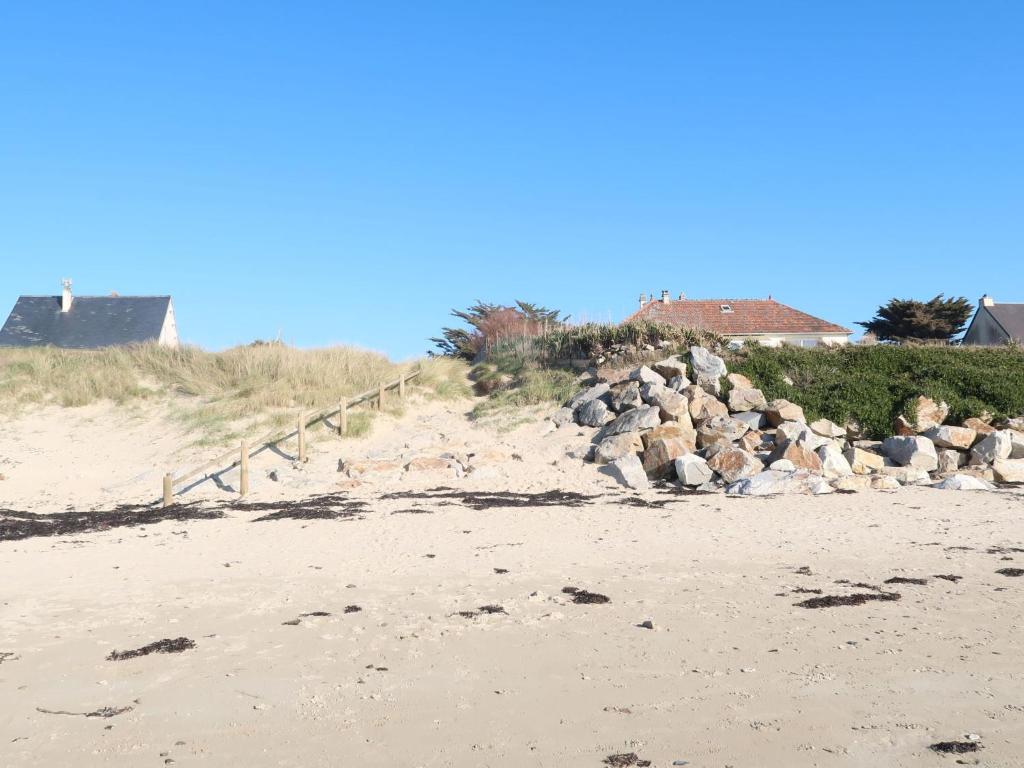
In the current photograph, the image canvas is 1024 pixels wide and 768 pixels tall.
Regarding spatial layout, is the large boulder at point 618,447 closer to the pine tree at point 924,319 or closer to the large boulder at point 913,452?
the large boulder at point 913,452

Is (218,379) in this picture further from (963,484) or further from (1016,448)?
(1016,448)

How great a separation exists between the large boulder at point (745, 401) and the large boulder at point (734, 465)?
8.62ft

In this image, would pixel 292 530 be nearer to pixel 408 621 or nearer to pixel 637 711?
pixel 408 621

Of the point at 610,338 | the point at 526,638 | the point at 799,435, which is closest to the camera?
the point at 526,638

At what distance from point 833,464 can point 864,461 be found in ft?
2.34

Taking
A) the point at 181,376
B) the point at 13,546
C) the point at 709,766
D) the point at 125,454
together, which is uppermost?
the point at 181,376

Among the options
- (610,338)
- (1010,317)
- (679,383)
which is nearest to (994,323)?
(1010,317)

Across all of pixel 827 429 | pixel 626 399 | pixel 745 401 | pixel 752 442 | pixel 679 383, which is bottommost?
pixel 752 442

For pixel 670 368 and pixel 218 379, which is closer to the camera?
pixel 670 368

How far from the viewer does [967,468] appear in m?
14.4

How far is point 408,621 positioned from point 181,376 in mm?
16178

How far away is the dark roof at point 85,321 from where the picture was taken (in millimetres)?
30797

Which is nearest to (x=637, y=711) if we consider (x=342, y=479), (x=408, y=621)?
(x=408, y=621)

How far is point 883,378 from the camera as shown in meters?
17.8
